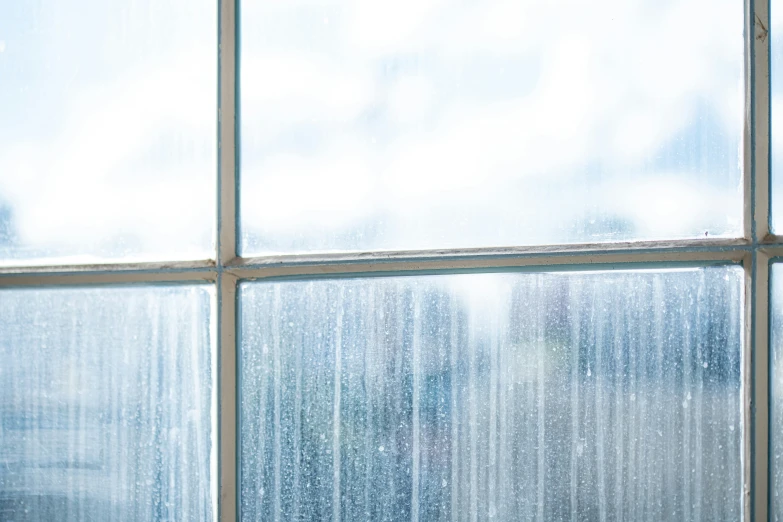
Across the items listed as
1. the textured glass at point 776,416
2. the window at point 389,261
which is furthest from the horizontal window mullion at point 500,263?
the textured glass at point 776,416

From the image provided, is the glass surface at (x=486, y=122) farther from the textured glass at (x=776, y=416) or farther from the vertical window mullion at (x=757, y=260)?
the textured glass at (x=776, y=416)

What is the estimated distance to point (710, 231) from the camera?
102 cm

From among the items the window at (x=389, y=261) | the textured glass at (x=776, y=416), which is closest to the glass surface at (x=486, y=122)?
the window at (x=389, y=261)

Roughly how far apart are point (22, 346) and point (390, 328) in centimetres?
65

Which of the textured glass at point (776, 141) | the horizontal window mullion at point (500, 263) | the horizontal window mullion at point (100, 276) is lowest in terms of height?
the horizontal window mullion at point (100, 276)

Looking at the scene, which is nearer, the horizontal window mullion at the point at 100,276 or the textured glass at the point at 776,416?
the textured glass at the point at 776,416

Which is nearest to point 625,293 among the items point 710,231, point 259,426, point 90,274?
point 710,231

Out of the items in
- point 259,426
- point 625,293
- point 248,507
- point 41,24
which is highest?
point 41,24

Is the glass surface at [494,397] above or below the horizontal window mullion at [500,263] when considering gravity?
below

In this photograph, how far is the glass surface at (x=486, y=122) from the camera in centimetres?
104

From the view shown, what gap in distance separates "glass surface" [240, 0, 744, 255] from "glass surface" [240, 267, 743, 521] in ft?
0.27

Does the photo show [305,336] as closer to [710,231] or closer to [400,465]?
[400,465]

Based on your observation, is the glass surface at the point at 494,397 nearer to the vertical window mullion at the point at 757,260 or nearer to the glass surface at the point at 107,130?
the vertical window mullion at the point at 757,260

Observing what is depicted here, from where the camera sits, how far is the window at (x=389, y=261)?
1.02 metres
